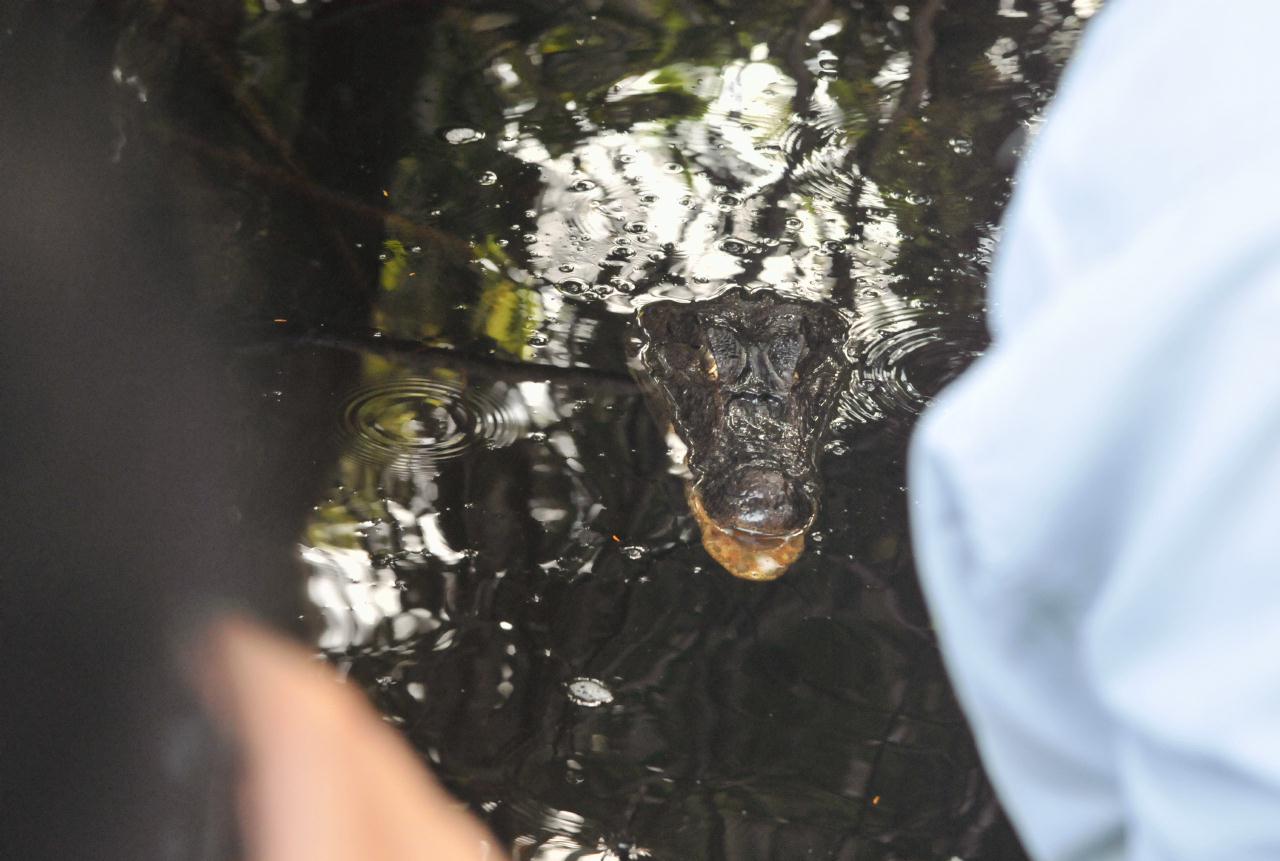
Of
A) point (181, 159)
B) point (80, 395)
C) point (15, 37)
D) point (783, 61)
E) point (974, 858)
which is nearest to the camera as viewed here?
point (80, 395)

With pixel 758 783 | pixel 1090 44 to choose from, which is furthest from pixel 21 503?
pixel 758 783

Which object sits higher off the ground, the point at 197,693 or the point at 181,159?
the point at 197,693

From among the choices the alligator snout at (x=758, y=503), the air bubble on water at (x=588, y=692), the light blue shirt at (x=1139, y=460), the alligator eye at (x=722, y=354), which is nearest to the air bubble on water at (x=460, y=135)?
the alligator eye at (x=722, y=354)

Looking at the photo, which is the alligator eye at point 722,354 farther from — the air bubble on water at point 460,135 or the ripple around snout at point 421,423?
the air bubble on water at point 460,135

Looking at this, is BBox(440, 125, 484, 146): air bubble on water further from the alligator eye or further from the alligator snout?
the alligator snout

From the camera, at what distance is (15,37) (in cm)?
273

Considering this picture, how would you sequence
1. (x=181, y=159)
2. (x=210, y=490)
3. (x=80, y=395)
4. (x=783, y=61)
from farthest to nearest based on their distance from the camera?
(x=783, y=61), (x=181, y=159), (x=210, y=490), (x=80, y=395)

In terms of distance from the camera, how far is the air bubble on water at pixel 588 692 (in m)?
1.99

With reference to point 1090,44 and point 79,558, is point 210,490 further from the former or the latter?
point 1090,44

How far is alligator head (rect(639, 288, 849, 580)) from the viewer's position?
2.32 meters

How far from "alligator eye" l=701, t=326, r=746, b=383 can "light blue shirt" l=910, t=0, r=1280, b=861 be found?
7.61 ft

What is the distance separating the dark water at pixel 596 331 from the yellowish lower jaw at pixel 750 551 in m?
0.04

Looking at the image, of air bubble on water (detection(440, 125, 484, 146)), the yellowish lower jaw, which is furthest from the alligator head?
air bubble on water (detection(440, 125, 484, 146))

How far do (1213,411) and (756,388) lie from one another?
97.6 inches
